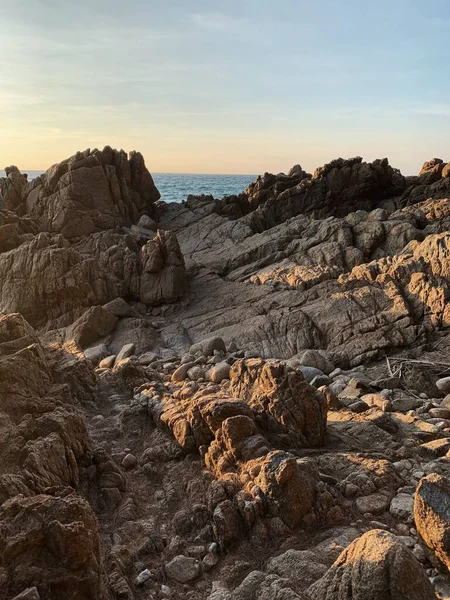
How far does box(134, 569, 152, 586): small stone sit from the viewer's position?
15.1ft

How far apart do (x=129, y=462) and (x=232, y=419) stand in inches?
69.8

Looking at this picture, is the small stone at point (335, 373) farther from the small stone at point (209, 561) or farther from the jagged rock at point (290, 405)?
the small stone at point (209, 561)

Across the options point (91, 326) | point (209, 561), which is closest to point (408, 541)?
point (209, 561)

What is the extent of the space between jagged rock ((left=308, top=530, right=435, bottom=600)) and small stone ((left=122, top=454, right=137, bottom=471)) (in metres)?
3.76

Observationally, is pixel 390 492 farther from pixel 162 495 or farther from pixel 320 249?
pixel 320 249

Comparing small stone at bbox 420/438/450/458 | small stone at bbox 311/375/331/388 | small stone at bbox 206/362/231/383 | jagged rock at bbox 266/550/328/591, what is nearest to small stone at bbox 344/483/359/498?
jagged rock at bbox 266/550/328/591

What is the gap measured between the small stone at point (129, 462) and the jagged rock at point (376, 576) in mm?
3758

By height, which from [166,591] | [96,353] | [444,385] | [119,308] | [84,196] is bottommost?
[96,353]

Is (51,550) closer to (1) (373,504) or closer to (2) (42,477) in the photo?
(2) (42,477)

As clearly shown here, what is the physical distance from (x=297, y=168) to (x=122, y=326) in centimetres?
3002

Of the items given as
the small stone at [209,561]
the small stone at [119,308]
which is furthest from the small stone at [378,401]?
the small stone at [119,308]

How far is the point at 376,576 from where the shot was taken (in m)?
3.48

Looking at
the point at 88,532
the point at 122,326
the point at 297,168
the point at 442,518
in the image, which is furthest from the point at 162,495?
the point at 297,168

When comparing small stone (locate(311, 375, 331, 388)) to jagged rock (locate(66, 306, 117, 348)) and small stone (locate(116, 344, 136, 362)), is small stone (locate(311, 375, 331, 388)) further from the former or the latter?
jagged rock (locate(66, 306, 117, 348))
